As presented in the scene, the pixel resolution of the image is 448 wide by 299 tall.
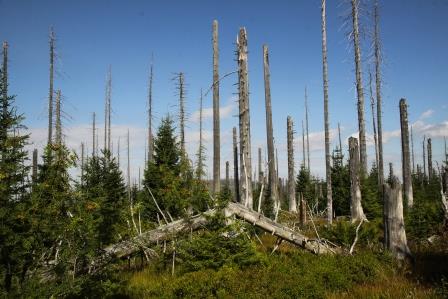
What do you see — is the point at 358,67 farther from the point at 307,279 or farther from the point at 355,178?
the point at 307,279

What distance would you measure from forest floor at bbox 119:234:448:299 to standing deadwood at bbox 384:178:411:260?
0.35 m

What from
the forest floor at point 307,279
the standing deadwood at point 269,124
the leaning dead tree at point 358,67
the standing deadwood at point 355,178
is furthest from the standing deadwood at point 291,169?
the forest floor at point 307,279

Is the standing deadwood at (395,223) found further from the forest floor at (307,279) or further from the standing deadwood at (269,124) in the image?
the standing deadwood at (269,124)

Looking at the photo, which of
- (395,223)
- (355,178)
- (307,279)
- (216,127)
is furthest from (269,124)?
(307,279)

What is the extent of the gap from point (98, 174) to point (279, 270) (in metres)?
15.6

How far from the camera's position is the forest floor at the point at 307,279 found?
21.3 ft

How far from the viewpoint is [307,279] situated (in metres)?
7.03

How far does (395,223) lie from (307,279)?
3.21m

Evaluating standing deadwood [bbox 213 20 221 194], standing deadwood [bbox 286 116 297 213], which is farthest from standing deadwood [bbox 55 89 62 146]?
standing deadwood [bbox 286 116 297 213]

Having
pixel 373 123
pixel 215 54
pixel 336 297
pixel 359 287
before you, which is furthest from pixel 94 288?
pixel 373 123

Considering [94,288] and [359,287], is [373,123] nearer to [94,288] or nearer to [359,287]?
[359,287]

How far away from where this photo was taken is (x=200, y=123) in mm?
41750

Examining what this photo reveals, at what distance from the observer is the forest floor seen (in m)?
6.48

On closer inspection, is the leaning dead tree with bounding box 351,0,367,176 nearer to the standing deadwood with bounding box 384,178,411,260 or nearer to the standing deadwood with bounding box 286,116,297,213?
the standing deadwood with bounding box 286,116,297,213
